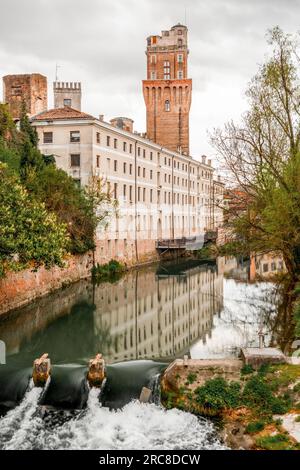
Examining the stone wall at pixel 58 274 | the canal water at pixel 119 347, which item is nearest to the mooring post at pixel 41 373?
the canal water at pixel 119 347

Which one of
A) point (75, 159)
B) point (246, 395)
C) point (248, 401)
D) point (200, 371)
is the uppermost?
point (75, 159)

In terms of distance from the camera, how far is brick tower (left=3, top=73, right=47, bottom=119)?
45.1 m

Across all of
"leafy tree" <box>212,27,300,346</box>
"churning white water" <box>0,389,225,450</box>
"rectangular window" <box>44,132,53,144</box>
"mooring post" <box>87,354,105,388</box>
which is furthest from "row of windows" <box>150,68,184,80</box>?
"churning white water" <box>0,389,225,450</box>

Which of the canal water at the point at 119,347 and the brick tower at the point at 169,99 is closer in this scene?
the canal water at the point at 119,347

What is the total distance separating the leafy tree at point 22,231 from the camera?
18.1 meters

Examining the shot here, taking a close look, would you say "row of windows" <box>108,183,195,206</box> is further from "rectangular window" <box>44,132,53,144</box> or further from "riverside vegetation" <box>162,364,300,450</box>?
"riverside vegetation" <box>162,364,300,450</box>

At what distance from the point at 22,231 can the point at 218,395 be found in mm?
10369

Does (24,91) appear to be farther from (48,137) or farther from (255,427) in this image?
(255,427)

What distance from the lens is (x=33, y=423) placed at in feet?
39.1

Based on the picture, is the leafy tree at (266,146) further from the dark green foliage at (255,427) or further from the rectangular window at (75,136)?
the rectangular window at (75,136)

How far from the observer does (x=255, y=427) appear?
10859mm

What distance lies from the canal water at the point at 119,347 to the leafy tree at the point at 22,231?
3211mm

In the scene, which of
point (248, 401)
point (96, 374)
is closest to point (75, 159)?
point (96, 374)

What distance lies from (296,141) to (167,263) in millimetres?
28169
